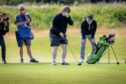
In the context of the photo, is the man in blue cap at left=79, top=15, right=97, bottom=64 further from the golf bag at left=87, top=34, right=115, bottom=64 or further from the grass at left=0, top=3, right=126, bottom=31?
the grass at left=0, top=3, right=126, bottom=31

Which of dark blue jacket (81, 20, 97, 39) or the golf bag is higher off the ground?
dark blue jacket (81, 20, 97, 39)

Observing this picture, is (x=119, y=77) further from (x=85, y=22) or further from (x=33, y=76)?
(x=85, y=22)

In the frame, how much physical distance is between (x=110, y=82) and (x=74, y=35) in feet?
79.4

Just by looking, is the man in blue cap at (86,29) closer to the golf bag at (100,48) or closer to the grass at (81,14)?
the golf bag at (100,48)

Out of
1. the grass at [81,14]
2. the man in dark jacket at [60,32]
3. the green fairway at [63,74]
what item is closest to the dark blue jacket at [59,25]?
the man in dark jacket at [60,32]

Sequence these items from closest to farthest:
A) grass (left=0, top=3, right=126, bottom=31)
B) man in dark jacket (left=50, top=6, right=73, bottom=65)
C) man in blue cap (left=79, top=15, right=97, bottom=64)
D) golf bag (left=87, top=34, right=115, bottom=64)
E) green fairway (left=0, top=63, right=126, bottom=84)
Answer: green fairway (left=0, top=63, right=126, bottom=84) → man in dark jacket (left=50, top=6, right=73, bottom=65) → golf bag (left=87, top=34, right=115, bottom=64) → man in blue cap (left=79, top=15, right=97, bottom=64) → grass (left=0, top=3, right=126, bottom=31)

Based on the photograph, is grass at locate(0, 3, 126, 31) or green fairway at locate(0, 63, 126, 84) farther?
grass at locate(0, 3, 126, 31)

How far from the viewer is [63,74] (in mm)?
16250

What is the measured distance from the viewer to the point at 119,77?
15.4m

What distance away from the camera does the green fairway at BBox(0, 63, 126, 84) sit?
1473 cm

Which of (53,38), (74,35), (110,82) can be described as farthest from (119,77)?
(74,35)

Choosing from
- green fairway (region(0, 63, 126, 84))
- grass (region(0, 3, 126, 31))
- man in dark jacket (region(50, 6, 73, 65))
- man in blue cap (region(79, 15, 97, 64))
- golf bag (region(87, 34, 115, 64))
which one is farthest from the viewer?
grass (region(0, 3, 126, 31))

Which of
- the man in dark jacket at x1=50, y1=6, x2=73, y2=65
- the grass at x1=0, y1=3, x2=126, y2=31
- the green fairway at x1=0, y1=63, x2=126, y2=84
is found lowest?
the grass at x1=0, y1=3, x2=126, y2=31

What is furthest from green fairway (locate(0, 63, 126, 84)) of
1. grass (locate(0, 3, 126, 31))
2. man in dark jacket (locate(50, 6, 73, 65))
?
grass (locate(0, 3, 126, 31))
